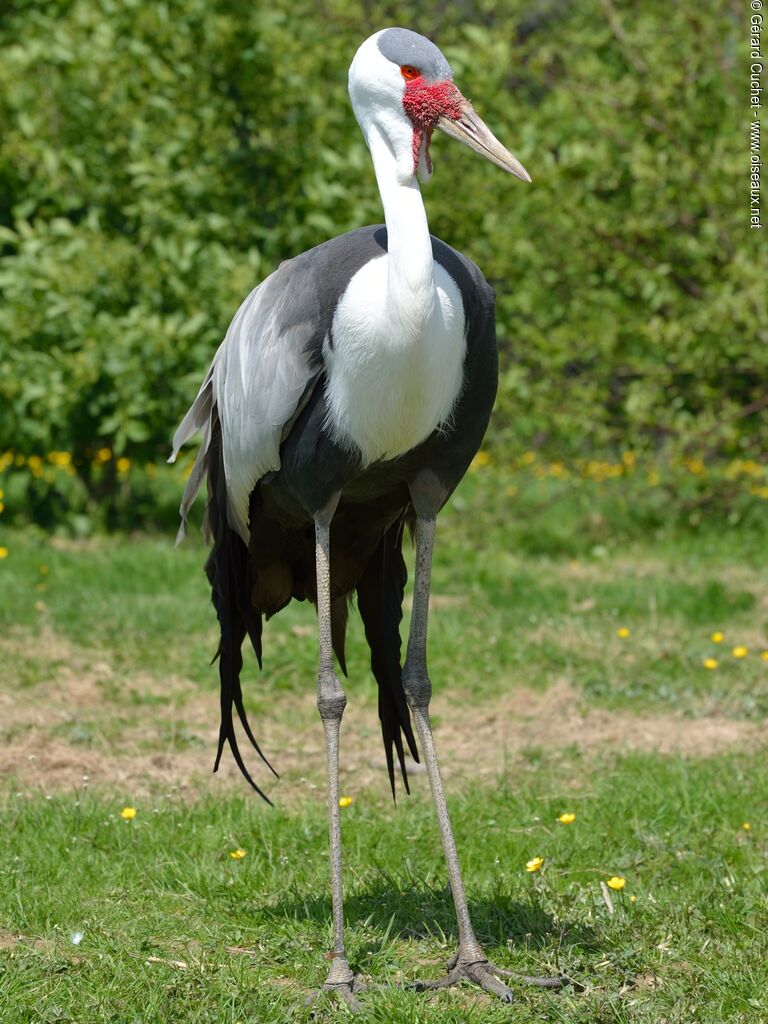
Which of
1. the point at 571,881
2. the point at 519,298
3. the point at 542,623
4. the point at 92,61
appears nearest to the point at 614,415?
the point at 519,298

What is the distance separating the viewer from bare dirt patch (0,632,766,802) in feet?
15.6

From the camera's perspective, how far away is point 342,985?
327cm

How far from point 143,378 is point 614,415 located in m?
2.58

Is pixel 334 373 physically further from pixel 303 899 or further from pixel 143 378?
pixel 143 378

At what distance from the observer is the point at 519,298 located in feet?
26.6

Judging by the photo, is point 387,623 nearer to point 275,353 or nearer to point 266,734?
point 275,353

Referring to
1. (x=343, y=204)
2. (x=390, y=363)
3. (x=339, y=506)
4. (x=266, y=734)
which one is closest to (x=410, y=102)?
(x=390, y=363)

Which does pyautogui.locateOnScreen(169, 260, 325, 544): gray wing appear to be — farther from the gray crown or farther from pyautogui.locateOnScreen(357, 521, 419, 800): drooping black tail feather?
the gray crown

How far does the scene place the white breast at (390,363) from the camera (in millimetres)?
3172

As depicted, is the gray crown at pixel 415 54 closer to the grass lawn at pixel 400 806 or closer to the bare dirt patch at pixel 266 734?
the grass lawn at pixel 400 806

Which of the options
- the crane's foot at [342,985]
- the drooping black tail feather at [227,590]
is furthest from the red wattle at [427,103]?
the crane's foot at [342,985]

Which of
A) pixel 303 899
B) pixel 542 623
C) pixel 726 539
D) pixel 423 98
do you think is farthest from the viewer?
pixel 726 539

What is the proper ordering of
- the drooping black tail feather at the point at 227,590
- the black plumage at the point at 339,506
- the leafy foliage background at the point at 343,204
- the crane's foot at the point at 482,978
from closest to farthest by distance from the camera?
1. the crane's foot at the point at 482,978
2. the black plumage at the point at 339,506
3. the drooping black tail feather at the point at 227,590
4. the leafy foliage background at the point at 343,204

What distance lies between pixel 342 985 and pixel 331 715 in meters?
0.62
